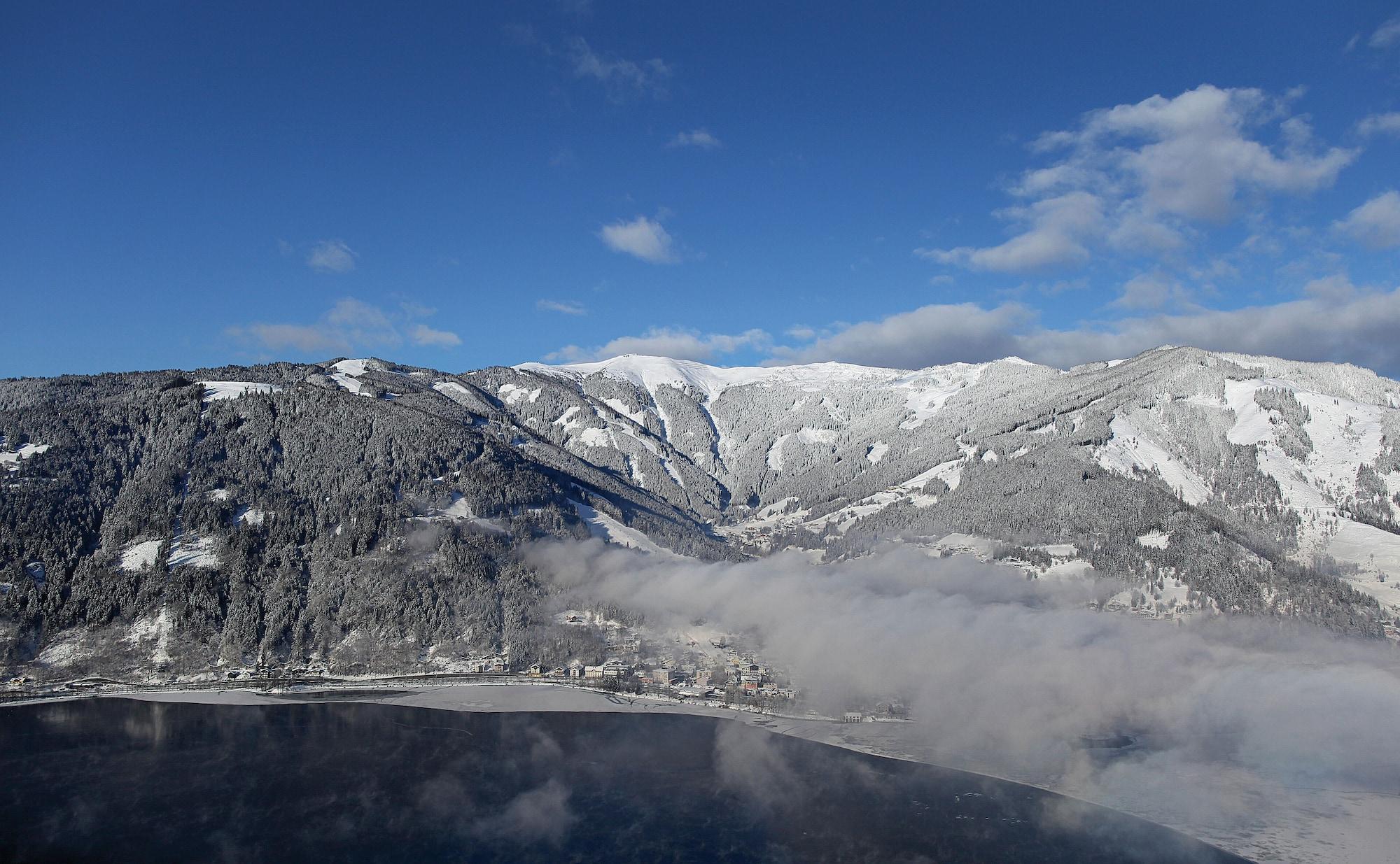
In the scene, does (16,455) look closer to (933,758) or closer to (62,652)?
(62,652)

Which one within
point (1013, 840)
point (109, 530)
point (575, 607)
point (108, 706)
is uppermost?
point (109, 530)

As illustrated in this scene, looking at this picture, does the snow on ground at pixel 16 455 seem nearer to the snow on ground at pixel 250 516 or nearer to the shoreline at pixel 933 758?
the snow on ground at pixel 250 516

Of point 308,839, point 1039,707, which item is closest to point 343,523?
point 308,839

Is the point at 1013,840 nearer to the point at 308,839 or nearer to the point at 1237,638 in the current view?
the point at 308,839

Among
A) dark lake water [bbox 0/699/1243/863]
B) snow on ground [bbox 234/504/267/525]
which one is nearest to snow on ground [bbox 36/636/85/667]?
dark lake water [bbox 0/699/1243/863]

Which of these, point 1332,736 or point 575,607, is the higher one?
point 575,607

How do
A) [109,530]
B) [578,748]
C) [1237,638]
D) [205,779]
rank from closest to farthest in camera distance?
1. [205,779]
2. [578,748]
3. [1237,638]
4. [109,530]
